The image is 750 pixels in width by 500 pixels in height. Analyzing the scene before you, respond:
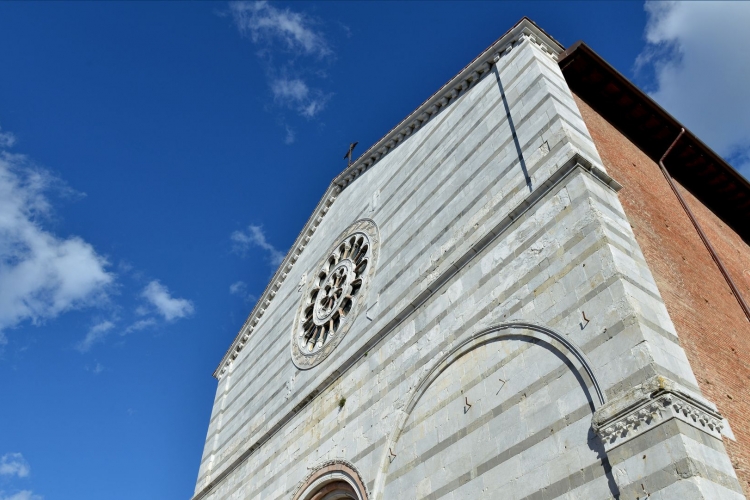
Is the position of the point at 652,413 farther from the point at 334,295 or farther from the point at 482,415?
the point at 334,295

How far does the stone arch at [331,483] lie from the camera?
8.24 metres

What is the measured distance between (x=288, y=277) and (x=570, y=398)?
409 inches

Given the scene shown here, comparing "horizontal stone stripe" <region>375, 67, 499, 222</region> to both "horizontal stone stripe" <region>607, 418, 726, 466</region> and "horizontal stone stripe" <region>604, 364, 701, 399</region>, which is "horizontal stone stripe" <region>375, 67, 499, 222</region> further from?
"horizontal stone stripe" <region>607, 418, 726, 466</region>

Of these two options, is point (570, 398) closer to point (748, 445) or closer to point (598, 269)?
point (598, 269)

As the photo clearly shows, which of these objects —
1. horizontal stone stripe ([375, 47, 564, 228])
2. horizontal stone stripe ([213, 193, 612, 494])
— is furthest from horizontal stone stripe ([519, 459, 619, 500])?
horizontal stone stripe ([375, 47, 564, 228])

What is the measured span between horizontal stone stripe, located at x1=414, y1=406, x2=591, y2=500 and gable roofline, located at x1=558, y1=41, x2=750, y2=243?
245 inches

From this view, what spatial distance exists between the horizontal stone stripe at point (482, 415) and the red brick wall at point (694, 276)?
1539 millimetres

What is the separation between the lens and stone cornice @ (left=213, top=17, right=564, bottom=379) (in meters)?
9.77

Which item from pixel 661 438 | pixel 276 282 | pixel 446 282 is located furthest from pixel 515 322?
pixel 276 282

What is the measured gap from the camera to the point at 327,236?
14062 millimetres

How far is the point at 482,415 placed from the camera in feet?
21.6

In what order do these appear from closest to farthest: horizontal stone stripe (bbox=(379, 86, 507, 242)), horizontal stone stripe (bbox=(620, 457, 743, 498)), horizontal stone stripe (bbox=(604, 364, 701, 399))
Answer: horizontal stone stripe (bbox=(620, 457, 743, 498)) → horizontal stone stripe (bbox=(604, 364, 701, 399)) → horizontal stone stripe (bbox=(379, 86, 507, 242))

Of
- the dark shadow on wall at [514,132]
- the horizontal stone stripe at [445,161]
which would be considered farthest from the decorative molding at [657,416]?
the horizontal stone stripe at [445,161]

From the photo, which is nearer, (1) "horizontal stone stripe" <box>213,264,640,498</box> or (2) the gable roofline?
(1) "horizontal stone stripe" <box>213,264,640,498</box>
